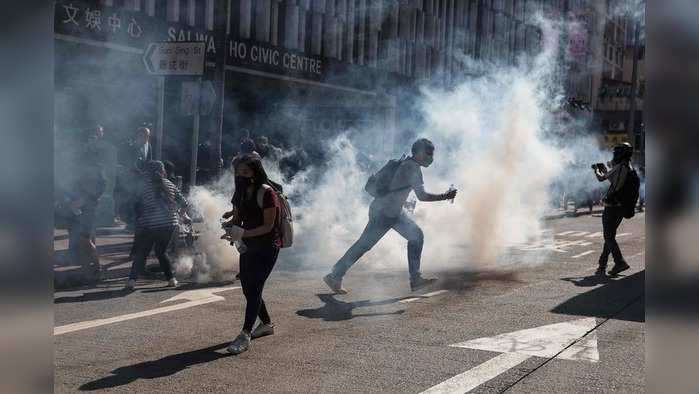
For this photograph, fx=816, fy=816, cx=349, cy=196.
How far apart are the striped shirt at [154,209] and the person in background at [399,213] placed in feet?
5.77

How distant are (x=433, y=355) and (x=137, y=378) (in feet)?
6.45

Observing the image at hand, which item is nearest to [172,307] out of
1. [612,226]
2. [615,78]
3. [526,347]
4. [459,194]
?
[526,347]

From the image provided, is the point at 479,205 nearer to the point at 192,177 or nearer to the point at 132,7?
the point at 192,177

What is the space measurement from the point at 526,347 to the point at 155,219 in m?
4.24

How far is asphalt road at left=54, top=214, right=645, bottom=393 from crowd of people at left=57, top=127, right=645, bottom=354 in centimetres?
31

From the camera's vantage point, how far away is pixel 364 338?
20.1 ft

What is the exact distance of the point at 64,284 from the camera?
27.7ft

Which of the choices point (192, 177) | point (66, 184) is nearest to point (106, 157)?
point (66, 184)

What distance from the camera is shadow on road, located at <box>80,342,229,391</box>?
4781 mm

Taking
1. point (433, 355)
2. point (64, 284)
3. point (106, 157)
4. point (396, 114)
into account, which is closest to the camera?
point (433, 355)

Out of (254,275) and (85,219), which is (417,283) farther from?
(85,219)

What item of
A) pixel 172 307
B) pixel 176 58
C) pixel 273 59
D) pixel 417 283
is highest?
pixel 273 59

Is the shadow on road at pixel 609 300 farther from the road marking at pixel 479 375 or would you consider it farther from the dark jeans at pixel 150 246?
the dark jeans at pixel 150 246

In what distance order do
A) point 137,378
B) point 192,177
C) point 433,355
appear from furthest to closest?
point 192,177
point 433,355
point 137,378
